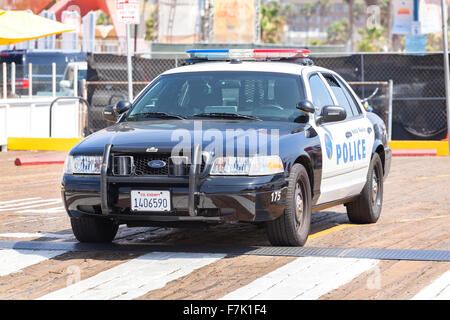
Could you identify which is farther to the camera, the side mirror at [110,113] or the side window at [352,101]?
the side window at [352,101]

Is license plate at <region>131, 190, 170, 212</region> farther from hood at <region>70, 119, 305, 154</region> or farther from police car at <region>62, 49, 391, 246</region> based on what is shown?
hood at <region>70, 119, 305, 154</region>

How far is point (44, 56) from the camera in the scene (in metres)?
35.0

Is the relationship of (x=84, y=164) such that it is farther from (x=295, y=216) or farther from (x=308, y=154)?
(x=308, y=154)

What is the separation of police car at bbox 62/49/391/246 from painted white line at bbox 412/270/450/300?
158cm

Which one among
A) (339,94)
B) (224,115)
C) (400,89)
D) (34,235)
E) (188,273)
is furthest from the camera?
(400,89)

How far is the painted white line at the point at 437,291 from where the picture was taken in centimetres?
651

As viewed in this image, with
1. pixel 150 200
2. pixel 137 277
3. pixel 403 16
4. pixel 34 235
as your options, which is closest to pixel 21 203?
pixel 34 235

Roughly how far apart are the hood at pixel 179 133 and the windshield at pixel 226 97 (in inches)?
10.4

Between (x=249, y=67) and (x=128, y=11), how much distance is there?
9532 mm

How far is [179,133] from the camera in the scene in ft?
27.1

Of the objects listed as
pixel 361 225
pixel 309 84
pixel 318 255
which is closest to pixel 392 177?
pixel 361 225

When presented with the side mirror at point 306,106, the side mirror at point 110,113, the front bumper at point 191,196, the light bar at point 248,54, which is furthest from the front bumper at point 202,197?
the light bar at point 248,54

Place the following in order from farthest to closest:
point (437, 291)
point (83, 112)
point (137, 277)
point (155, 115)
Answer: point (83, 112)
point (155, 115)
point (137, 277)
point (437, 291)

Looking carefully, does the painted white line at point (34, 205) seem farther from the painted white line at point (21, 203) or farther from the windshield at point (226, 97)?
the windshield at point (226, 97)
